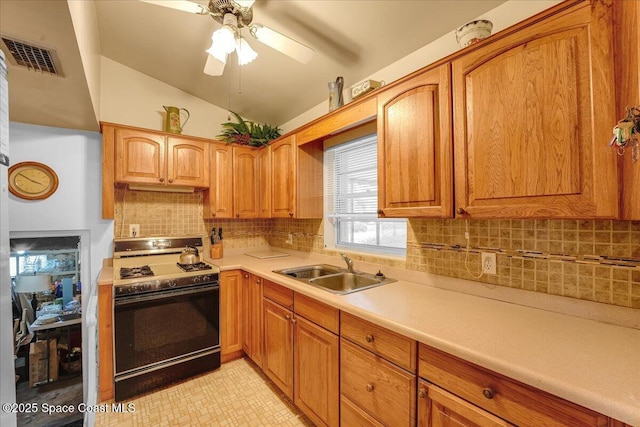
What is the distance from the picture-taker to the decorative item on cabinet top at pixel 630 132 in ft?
2.70

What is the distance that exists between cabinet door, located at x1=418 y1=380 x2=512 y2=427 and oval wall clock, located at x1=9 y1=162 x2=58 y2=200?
305 cm

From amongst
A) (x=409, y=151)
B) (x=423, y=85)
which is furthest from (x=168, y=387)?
(x=423, y=85)

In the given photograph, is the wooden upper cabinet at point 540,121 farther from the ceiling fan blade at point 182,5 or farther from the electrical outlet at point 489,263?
the ceiling fan blade at point 182,5

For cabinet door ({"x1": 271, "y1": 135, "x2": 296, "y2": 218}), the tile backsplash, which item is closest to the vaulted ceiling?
cabinet door ({"x1": 271, "y1": 135, "x2": 296, "y2": 218})

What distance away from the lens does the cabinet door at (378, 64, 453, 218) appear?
134 centimetres

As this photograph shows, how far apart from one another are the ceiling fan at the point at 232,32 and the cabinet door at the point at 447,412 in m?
1.86

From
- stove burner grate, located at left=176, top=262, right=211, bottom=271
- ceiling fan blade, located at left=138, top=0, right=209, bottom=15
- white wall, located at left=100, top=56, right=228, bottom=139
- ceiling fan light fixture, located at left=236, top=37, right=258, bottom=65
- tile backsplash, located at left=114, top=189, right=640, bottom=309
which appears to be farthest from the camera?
white wall, located at left=100, top=56, right=228, bottom=139

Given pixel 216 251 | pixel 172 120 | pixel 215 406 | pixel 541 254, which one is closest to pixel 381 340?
pixel 541 254

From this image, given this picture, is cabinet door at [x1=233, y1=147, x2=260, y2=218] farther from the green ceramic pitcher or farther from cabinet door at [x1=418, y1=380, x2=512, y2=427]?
cabinet door at [x1=418, y1=380, x2=512, y2=427]

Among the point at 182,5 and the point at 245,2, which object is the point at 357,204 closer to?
the point at 245,2

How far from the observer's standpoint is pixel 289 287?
1823 mm

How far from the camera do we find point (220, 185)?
283 centimetres

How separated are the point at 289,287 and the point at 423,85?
4.73 feet

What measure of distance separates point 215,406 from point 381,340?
1.43 meters
